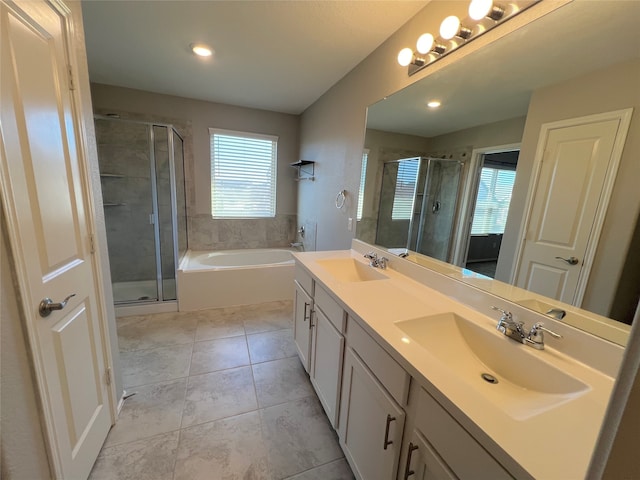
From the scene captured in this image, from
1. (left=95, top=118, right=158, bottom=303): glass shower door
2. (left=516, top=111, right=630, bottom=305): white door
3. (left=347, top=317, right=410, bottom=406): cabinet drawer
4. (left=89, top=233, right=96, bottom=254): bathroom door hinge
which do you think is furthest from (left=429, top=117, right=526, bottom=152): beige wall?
(left=95, top=118, right=158, bottom=303): glass shower door

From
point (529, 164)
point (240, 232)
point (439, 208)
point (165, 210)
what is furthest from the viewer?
point (240, 232)

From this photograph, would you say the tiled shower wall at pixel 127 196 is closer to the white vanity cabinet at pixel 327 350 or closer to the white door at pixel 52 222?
the white door at pixel 52 222

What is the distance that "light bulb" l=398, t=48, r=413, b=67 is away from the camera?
154 centimetres

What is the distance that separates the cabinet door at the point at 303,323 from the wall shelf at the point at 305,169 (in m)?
1.76

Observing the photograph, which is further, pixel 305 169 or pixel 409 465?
pixel 305 169

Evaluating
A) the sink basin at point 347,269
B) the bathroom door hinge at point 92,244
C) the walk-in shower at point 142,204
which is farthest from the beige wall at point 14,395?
the walk-in shower at point 142,204

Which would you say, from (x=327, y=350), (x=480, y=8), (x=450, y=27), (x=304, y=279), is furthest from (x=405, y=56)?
(x=327, y=350)

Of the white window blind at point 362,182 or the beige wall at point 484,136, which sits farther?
the white window blind at point 362,182

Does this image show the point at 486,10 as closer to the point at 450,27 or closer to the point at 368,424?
the point at 450,27

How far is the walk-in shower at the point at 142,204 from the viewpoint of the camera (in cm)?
284

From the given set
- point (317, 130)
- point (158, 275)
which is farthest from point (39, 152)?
point (317, 130)

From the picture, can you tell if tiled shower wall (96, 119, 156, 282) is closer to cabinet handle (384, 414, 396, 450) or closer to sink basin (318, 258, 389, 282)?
sink basin (318, 258, 389, 282)

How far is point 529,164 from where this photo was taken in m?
1.05

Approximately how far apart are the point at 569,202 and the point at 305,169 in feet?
9.57
